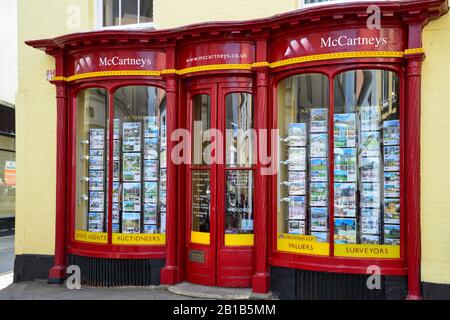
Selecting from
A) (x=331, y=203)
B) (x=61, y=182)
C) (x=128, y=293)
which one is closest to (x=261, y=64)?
(x=331, y=203)

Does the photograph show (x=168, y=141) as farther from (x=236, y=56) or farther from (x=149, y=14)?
(x=149, y=14)

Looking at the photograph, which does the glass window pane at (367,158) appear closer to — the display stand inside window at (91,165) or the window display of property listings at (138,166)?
the window display of property listings at (138,166)

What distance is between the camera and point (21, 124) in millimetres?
8359

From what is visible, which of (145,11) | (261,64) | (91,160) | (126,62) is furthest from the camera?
(145,11)

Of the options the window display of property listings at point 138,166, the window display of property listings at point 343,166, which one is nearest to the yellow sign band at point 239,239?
the window display of property listings at point 343,166

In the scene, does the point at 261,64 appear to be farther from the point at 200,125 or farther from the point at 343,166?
the point at 343,166

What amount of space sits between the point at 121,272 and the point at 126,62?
126 inches

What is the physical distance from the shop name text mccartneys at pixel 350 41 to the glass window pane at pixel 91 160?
Answer: 3515 mm

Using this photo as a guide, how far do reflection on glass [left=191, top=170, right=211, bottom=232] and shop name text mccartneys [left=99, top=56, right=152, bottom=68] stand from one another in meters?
1.80

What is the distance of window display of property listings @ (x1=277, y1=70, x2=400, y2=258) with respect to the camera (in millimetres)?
6461

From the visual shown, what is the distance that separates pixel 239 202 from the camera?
725cm

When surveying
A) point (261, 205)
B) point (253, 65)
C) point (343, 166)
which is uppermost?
point (253, 65)

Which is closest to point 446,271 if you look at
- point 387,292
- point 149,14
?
point 387,292

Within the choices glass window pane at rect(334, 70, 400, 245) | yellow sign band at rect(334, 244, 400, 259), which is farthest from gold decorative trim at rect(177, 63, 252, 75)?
yellow sign band at rect(334, 244, 400, 259)
